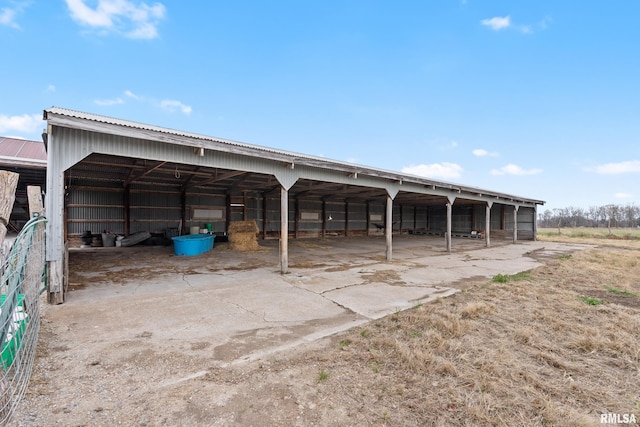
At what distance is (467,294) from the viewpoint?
17.3 ft

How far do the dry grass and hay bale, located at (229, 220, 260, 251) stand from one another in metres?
8.26

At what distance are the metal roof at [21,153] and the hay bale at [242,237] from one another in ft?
22.1

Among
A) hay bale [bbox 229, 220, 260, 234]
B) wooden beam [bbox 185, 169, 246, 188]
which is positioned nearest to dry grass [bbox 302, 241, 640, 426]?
wooden beam [bbox 185, 169, 246, 188]

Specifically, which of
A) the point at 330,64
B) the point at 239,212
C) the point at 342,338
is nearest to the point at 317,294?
the point at 342,338

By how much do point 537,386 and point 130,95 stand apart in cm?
2028

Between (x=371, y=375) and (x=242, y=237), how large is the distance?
9.60 meters

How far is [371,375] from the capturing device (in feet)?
8.05

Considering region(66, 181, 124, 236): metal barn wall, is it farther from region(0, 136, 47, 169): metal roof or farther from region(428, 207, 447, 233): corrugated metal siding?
region(428, 207, 447, 233): corrugated metal siding

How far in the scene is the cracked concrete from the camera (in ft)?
10.8

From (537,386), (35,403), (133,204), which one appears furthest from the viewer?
(133,204)

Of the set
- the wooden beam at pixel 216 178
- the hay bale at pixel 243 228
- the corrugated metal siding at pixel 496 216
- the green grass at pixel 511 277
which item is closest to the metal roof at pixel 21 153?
the wooden beam at pixel 216 178

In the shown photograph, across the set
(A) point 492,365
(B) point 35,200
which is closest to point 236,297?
(B) point 35,200

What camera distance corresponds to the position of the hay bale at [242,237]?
440 inches

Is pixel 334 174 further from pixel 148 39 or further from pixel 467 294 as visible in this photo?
pixel 148 39
